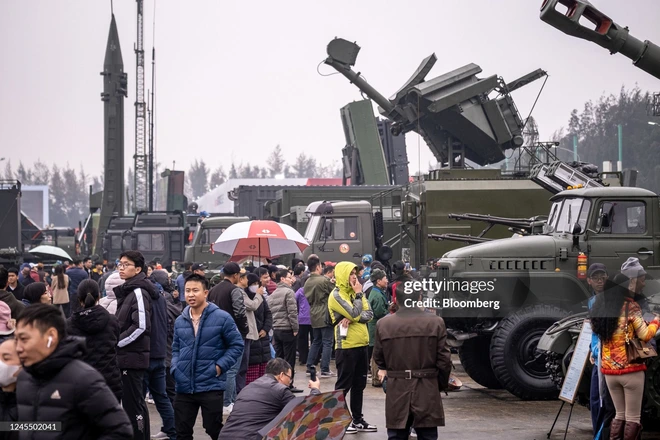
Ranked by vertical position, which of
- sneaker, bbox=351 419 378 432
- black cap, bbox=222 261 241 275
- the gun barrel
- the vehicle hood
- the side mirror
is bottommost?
sneaker, bbox=351 419 378 432

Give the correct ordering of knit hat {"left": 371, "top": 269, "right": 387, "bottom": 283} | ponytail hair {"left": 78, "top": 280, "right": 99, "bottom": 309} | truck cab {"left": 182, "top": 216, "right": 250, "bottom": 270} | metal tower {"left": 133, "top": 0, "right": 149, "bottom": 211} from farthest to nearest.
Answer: metal tower {"left": 133, "top": 0, "right": 149, "bottom": 211} → truck cab {"left": 182, "top": 216, "right": 250, "bottom": 270} → knit hat {"left": 371, "top": 269, "right": 387, "bottom": 283} → ponytail hair {"left": 78, "top": 280, "right": 99, "bottom": 309}

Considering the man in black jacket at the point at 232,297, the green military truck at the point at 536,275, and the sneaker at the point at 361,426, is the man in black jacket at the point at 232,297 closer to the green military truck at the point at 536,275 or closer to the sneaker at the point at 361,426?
the sneaker at the point at 361,426

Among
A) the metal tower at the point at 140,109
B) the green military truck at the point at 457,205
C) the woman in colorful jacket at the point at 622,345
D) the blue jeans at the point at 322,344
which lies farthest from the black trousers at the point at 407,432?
the metal tower at the point at 140,109

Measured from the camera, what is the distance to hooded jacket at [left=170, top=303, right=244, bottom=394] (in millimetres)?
8461

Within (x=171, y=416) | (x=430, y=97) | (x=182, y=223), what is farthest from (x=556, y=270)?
(x=182, y=223)

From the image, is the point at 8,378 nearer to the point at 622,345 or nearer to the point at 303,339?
the point at 622,345

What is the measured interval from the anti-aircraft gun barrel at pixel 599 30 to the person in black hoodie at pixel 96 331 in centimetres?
790

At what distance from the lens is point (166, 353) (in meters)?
10.0

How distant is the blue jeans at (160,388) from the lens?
9.86 m

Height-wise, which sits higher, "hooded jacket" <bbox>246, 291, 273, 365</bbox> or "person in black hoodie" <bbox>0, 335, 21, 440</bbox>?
"person in black hoodie" <bbox>0, 335, 21, 440</bbox>

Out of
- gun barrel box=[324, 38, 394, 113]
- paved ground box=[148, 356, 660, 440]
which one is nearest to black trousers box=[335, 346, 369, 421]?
paved ground box=[148, 356, 660, 440]

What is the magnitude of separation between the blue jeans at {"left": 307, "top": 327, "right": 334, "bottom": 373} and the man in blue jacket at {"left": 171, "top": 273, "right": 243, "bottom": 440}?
6317 millimetres

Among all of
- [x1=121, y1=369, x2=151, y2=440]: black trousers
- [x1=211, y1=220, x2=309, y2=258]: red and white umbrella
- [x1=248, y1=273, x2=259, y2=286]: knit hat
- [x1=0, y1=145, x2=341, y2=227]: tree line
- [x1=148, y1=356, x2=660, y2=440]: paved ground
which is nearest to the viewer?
[x1=121, y1=369, x2=151, y2=440]: black trousers

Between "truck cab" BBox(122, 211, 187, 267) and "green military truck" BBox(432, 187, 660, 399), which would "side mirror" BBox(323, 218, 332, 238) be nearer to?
"green military truck" BBox(432, 187, 660, 399)
